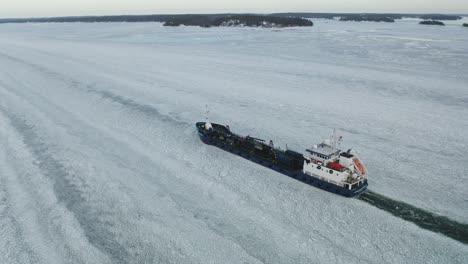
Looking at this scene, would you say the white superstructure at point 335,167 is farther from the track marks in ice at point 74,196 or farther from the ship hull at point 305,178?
the track marks in ice at point 74,196

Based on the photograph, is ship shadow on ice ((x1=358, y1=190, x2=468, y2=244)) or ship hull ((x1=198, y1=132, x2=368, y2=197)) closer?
ship shadow on ice ((x1=358, y1=190, x2=468, y2=244))

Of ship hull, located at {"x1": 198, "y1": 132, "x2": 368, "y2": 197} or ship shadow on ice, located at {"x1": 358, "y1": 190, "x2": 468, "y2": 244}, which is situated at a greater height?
ship hull, located at {"x1": 198, "y1": 132, "x2": 368, "y2": 197}

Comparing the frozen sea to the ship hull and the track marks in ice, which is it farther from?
the ship hull

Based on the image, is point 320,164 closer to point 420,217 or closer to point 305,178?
point 305,178

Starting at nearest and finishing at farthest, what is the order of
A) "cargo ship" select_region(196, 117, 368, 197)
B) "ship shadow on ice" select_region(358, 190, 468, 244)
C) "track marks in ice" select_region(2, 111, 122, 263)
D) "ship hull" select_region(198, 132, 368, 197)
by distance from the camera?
"track marks in ice" select_region(2, 111, 122, 263), "ship shadow on ice" select_region(358, 190, 468, 244), "ship hull" select_region(198, 132, 368, 197), "cargo ship" select_region(196, 117, 368, 197)

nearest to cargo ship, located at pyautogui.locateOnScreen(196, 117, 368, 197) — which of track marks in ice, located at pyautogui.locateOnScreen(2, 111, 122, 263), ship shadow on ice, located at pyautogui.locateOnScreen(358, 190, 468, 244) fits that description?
ship shadow on ice, located at pyautogui.locateOnScreen(358, 190, 468, 244)

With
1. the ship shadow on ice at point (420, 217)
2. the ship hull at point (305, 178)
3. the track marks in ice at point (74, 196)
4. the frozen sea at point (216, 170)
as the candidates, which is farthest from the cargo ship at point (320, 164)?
the track marks in ice at point (74, 196)

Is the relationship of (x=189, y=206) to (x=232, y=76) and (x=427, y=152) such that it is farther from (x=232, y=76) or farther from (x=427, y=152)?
(x=232, y=76)
